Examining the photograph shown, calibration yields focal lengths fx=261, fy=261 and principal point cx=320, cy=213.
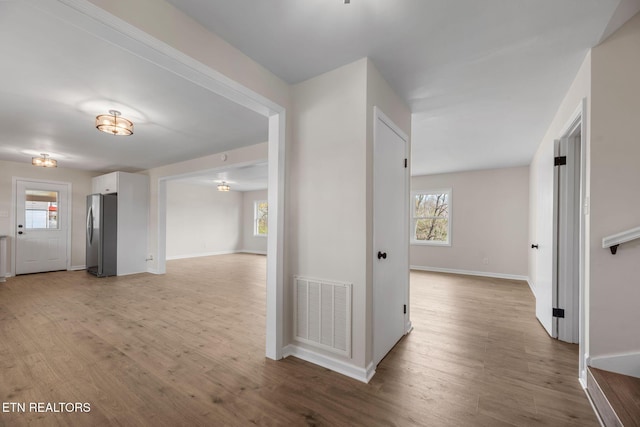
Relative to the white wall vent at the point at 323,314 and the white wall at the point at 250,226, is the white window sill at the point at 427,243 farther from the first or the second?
the white wall at the point at 250,226

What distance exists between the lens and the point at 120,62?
7.09 ft

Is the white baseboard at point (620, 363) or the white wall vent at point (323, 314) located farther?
the white wall vent at point (323, 314)

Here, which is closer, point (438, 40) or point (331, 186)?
point (438, 40)

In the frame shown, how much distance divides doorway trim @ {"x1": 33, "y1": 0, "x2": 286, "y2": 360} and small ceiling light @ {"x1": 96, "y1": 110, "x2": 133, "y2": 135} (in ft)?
5.80

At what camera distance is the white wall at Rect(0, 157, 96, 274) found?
562 cm

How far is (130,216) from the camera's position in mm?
6027

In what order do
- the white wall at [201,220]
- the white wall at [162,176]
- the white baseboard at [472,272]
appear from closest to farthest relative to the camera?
the white wall at [162,176] < the white baseboard at [472,272] < the white wall at [201,220]

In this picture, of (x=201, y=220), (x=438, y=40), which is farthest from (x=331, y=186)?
(x=201, y=220)

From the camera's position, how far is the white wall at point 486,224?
18.5 feet

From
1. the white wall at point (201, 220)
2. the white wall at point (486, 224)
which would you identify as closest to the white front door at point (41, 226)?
the white wall at point (201, 220)

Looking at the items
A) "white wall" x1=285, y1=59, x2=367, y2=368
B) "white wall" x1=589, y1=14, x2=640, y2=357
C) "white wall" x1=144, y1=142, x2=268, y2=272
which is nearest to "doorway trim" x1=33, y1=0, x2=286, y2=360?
"white wall" x1=285, y1=59, x2=367, y2=368

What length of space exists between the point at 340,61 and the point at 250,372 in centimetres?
265

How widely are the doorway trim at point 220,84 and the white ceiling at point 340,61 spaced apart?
1.01 feet

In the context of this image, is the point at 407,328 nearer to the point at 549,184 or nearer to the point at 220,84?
the point at 549,184
